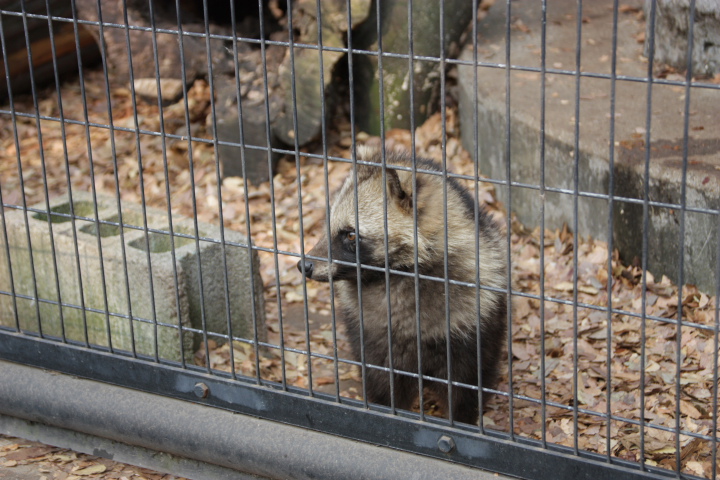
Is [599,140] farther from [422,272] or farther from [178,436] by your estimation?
[178,436]

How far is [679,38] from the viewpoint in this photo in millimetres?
5785

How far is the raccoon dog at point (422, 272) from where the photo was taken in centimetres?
361

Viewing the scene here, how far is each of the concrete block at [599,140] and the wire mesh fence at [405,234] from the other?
0.06ft

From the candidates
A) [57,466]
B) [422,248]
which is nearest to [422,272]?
[422,248]

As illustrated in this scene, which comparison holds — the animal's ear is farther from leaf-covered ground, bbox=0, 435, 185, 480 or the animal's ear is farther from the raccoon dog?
leaf-covered ground, bbox=0, 435, 185, 480

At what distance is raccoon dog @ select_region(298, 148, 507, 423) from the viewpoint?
3.61 m

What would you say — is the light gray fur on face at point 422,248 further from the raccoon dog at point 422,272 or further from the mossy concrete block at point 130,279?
the mossy concrete block at point 130,279

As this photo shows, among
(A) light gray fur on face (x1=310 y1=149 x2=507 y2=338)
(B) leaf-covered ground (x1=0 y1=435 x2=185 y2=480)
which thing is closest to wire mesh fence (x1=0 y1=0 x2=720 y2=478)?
(A) light gray fur on face (x1=310 y1=149 x2=507 y2=338)

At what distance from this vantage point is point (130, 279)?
4266mm

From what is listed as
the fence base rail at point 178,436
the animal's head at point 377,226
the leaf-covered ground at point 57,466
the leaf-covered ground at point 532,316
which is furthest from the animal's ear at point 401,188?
the leaf-covered ground at point 57,466

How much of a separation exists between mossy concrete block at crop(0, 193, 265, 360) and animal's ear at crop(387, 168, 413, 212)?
101 cm

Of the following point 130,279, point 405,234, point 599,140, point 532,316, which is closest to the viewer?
point 405,234

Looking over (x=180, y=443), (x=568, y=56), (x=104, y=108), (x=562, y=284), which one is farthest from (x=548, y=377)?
(x=104, y=108)

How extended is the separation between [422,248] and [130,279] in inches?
59.4
